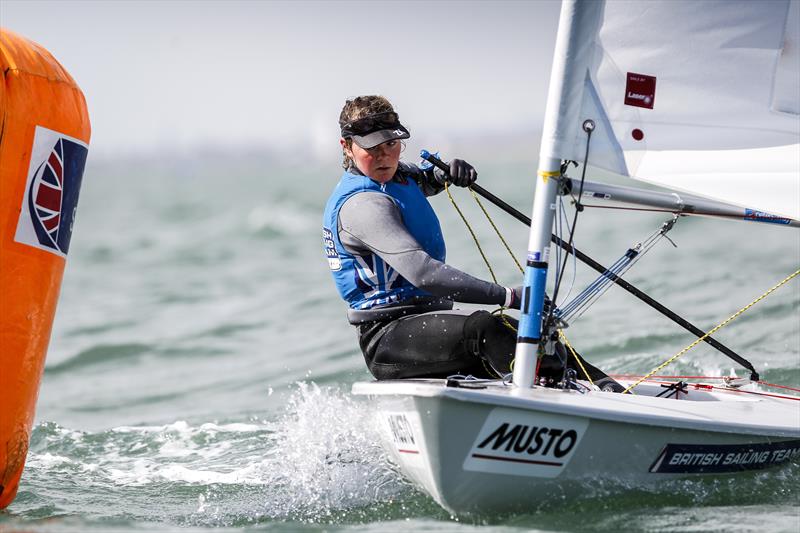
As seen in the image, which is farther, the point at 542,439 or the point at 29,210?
the point at 29,210

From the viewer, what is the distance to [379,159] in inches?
142

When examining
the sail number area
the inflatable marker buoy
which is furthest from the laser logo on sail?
the inflatable marker buoy

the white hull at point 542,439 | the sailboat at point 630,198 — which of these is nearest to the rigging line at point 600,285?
the sailboat at point 630,198

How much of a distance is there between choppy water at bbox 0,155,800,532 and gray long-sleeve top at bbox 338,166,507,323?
0.52 meters

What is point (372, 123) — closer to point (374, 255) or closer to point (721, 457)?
point (374, 255)

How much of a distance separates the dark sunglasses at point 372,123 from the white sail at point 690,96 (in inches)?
24.9

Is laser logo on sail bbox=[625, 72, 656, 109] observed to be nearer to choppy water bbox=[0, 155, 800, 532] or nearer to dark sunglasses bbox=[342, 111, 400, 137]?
dark sunglasses bbox=[342, 111, 400, 137]

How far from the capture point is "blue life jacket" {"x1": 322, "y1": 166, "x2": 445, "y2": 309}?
360 cm

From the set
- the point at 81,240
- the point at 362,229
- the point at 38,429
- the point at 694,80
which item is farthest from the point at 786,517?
the point at 81,240

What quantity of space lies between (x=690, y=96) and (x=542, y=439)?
1278 millimetres

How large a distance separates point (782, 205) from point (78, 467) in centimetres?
334

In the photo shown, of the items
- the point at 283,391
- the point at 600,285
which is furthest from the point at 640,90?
the point at 283,391

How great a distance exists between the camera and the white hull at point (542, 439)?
116 inches

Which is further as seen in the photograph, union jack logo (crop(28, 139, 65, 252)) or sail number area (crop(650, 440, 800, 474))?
union jack logo (crop(28, 139, 65, 252))
